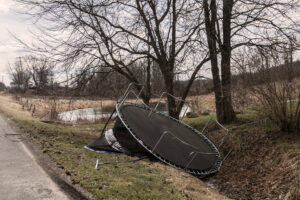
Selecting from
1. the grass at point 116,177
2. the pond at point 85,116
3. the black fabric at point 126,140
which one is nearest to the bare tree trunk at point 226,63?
the black fabric at point 126,140

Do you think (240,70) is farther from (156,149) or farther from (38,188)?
(38,188)

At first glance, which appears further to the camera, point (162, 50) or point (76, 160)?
point (162, 50)

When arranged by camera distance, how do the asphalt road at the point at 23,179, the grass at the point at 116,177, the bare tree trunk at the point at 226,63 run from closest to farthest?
the asphalt road at the point at 23,179 → the grass at the point at 116,177 → the bare tree trunk at the point at 226,63

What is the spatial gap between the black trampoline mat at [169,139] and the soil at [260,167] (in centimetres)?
67

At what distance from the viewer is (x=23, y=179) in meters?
Answer: 5.45

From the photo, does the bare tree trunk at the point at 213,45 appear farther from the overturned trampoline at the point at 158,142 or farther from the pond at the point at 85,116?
the pond at the point at 85,116

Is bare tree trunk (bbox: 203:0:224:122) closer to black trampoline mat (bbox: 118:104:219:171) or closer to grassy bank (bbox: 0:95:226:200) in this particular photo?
black trampoline mat (bbox: 118:104:219:171)

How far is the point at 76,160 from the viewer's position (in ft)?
23.4

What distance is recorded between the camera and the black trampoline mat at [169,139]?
816 cm

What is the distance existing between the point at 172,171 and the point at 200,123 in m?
6.74

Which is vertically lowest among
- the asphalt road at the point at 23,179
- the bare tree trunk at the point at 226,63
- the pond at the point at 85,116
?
the pond at the point at 85,116

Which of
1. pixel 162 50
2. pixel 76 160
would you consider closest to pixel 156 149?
pixel 76 160

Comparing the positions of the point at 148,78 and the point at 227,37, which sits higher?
the point at 227,37

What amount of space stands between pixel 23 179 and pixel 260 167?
598cm
